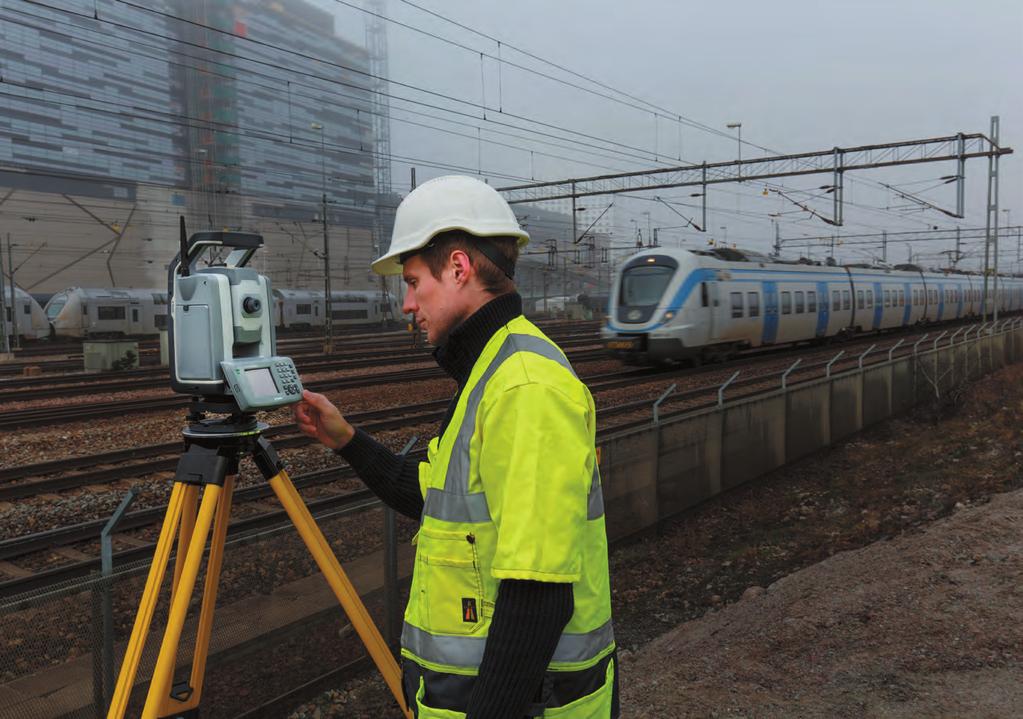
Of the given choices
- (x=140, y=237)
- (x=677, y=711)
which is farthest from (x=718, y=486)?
(x=140, y=237)

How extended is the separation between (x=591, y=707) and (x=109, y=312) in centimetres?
3940

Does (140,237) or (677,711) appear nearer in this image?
(677,711)

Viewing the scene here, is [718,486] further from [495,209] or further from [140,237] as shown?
[140,237]

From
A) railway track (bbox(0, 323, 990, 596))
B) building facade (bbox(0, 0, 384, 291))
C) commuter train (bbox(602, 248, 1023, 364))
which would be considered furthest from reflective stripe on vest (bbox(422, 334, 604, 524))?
building facade (bbox(0, 0, 384, 291))

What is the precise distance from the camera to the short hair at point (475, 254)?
5.85 feet

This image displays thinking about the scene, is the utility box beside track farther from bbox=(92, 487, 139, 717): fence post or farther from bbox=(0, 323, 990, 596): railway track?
bbox=(92, 487, 139, 717): fence post

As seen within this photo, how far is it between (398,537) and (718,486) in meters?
6.24

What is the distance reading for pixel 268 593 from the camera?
3945 millimetres

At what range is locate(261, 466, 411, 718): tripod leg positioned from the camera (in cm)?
233

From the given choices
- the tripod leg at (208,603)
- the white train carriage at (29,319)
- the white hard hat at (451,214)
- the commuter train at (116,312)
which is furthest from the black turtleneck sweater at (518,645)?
the white train carriage at (29,319)

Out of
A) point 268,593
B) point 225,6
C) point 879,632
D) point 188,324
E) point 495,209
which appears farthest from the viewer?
point 225,6

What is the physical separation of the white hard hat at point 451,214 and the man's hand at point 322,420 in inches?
27.5

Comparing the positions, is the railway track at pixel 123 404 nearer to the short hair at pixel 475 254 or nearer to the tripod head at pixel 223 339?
the tripod head at pixel 223 339

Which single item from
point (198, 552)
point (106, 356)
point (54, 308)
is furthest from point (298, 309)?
point (198, 552)
